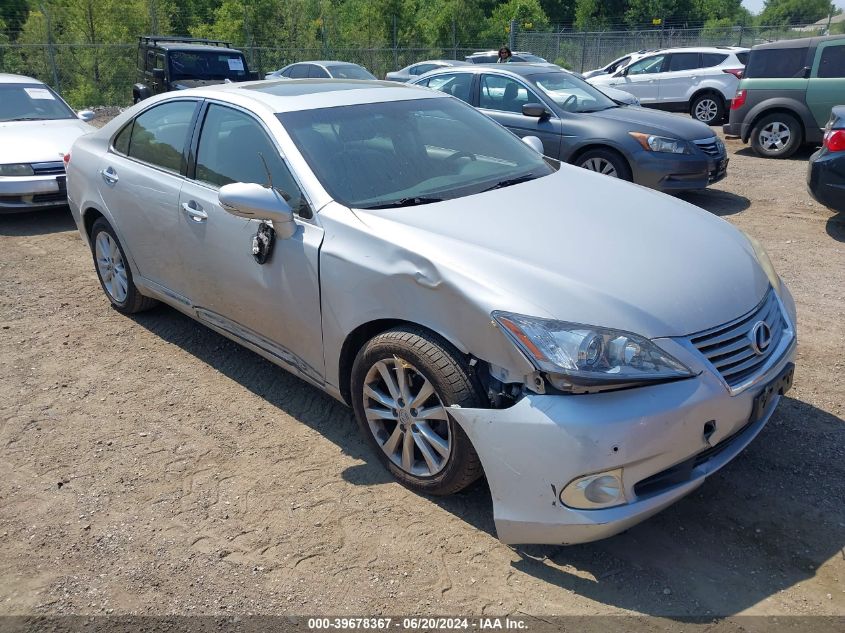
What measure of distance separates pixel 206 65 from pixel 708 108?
408 inches

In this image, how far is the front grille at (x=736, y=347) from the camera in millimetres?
2807

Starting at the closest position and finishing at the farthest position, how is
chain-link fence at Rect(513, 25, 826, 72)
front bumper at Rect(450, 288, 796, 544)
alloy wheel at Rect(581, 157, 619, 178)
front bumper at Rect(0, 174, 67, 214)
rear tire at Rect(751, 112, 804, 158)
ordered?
front bumper at Rect(450, 288, 796, 544), front bumper at Rect(0, 174, 67, 214), alloy wheel at Rect(581, 157, 619, 178), rear tire at Rect(751, 112, 804, 158), chain-link fence at Rect(513, 25, 826, 72)

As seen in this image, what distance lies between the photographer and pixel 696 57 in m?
15.9

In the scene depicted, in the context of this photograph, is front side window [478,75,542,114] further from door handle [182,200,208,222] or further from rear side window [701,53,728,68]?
rear side window [701,53,728,68]

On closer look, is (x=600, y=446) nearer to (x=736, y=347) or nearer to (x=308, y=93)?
(x=736, y=347)

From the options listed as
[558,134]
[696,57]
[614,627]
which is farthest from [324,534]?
[696,57]

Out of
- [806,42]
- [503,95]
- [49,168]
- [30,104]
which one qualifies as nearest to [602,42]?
[806,42]

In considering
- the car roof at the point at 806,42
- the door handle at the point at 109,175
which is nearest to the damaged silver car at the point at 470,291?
the door handle at the point at 109,175

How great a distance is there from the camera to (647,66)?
1662cm

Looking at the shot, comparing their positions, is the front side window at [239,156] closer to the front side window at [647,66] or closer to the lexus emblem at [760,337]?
the lexus emblem at [760,337]

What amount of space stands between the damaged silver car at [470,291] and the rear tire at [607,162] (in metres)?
4.06

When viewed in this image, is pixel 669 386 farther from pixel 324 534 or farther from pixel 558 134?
pixel 558 134

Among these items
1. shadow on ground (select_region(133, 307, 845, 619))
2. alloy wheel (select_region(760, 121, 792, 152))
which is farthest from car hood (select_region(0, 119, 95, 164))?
alloy wheel (select_region(760, 121, 792, 152))

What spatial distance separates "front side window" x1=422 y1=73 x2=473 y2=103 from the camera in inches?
370
